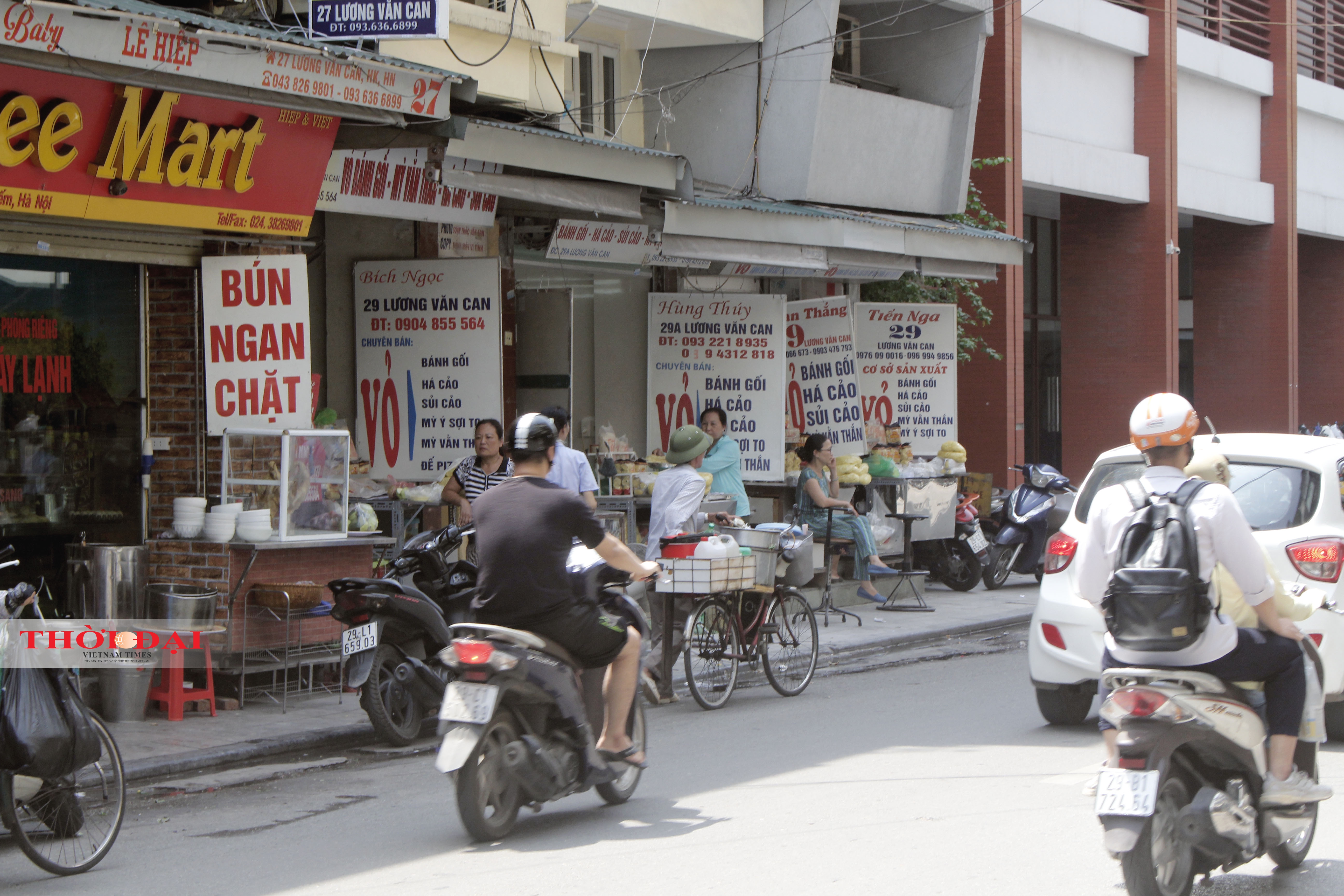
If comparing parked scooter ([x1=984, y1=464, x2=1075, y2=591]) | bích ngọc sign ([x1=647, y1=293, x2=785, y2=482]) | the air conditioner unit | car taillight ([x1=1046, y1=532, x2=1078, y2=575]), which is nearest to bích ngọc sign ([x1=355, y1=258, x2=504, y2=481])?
bích ngọc sign ([x1=647, y1=293, x2=785, y2=482])

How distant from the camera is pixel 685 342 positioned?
1551cm

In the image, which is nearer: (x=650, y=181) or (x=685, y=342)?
(x=650, y=181)

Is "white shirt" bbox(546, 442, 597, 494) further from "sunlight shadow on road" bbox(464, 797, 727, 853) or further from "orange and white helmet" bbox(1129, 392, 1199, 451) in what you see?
"orange and white helmet" bbox(1129, 392, 1199, 451)

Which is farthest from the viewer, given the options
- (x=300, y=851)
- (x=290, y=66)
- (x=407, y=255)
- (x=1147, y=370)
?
(x=1147, y=370)

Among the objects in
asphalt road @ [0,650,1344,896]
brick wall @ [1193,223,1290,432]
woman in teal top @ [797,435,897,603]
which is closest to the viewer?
asphalt road @ [0,650,1344,896]

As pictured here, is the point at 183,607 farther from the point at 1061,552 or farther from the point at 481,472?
the point at 1061,552

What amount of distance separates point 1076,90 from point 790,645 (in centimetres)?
1555

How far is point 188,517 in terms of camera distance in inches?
384

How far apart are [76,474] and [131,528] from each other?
20.8 inches

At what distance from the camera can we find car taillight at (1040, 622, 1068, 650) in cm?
831

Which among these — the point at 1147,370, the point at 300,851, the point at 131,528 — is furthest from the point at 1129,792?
the point at 1147,370

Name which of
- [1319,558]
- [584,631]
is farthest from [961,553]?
[584,631]

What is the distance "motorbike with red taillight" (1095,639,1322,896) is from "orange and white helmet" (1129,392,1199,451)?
30.1 inches

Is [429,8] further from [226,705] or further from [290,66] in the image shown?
[226,705]
